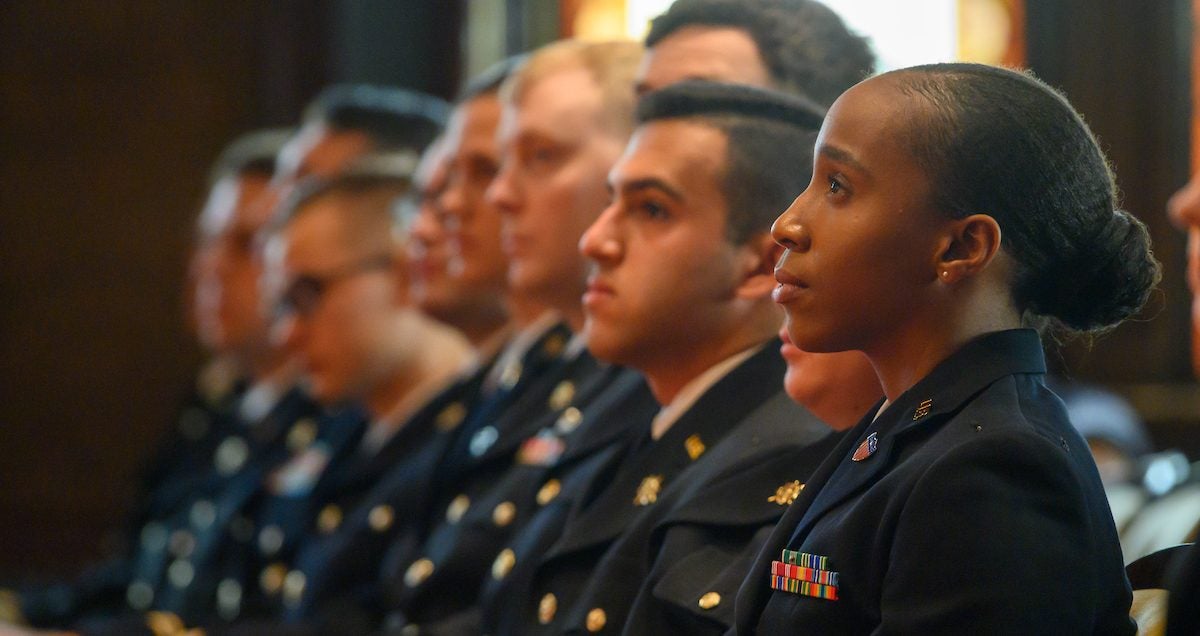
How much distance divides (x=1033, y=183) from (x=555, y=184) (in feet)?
4.56

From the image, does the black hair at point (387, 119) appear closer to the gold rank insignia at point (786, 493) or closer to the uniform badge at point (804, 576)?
the gold rank insignia at point (786, 493)

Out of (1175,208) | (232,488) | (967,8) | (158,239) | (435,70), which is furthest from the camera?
(158,239)

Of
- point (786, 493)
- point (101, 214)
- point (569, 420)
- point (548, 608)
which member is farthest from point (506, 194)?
point (101, 214)

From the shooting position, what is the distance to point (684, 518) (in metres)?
1.81

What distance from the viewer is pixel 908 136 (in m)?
1.39

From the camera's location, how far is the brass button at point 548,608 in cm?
206

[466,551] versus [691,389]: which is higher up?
[691,389]

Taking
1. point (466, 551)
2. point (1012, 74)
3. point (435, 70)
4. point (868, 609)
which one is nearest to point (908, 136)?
point (1012, 74)

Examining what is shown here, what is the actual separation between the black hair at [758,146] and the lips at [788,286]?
1.71 ft

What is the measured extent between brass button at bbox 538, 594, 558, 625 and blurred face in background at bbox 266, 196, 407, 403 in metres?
1.56

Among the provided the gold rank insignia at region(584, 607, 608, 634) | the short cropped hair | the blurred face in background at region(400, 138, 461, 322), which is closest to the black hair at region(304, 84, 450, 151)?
the short cropped hair

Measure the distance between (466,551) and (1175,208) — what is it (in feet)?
4.05

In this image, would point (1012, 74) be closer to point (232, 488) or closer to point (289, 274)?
point (289, 274)

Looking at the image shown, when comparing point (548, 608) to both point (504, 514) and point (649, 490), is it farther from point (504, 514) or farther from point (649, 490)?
point (504, 514)
